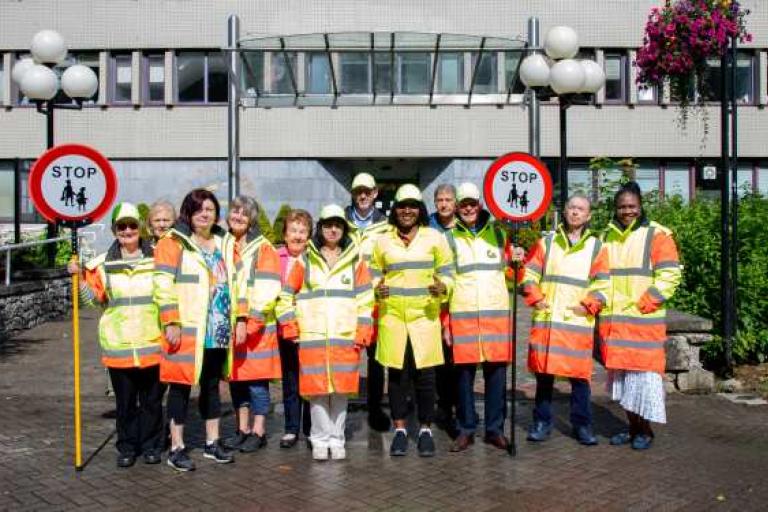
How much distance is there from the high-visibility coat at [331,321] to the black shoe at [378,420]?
102 centimetres

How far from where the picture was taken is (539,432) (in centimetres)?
703

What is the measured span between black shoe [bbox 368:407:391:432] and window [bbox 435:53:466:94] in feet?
49.0

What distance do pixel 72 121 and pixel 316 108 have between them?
7.16 m

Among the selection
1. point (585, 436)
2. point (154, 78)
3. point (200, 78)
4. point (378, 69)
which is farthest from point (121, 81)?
point (585, 436)

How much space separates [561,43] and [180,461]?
9305mm

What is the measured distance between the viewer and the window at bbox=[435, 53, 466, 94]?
21.7m

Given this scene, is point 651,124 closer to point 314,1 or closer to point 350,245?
point 314,1

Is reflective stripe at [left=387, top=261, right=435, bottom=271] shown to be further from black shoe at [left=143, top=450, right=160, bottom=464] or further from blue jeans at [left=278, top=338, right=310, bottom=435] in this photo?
black shoe at [left=143, top=450, right=160, bottom=464]

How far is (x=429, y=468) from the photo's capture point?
6293mm

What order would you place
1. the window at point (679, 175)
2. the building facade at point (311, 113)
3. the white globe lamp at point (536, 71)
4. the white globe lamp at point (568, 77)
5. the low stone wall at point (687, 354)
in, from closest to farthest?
the low stone wall at point (687, 354) < the white globe lamp at point (568, 77) < the white globe lamp at point (536, 71) < the building facade at point (311, 113) < the window at point (679, 175)

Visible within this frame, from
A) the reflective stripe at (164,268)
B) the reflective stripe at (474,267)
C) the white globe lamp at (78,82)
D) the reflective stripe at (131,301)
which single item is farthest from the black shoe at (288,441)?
the white globe lamp at (78,82)

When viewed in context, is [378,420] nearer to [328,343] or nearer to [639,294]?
[328,343]

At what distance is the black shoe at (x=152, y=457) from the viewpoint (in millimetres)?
6418

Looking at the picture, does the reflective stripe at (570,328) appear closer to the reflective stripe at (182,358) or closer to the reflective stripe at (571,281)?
the reflective stripe at (571,281)
